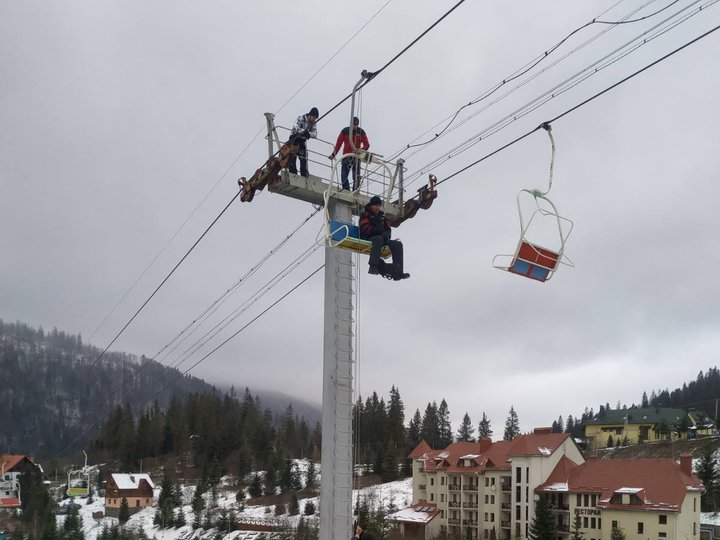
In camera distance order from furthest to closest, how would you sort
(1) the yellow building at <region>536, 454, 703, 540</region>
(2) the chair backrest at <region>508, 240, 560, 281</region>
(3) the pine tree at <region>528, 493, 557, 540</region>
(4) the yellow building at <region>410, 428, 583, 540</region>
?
(4) the yellow building at <region>410, 428, 583, 540</region>, (3) the pine tree at <region>528, 493, 557, 540</region>, (1) the yellow building at <region>536, 454, 703, 540</region>, (2) the chair backrest at <region>508, 240, 560, 281</region>

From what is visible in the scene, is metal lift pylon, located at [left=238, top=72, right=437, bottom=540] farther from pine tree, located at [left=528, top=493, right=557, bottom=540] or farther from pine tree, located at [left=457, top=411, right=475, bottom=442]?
pine tree, located at [left=457, top=411, right=475, bottom=442]

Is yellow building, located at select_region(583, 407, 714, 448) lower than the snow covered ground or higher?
higher

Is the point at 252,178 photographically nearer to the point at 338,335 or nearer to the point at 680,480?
the point at 338,335

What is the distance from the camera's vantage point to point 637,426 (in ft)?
404

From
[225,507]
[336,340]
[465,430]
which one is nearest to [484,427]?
[465,430]

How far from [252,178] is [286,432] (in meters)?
123

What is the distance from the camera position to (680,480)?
5350cm

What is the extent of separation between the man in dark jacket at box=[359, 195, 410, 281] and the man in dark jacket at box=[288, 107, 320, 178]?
6.05 feet

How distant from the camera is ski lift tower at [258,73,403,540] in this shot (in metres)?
15.2

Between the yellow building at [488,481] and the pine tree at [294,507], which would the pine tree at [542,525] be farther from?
the pine tree at [294,507]

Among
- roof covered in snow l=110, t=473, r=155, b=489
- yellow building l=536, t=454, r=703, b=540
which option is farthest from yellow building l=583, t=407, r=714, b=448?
roof covered in snow l=110, t=473, r=155, b=489

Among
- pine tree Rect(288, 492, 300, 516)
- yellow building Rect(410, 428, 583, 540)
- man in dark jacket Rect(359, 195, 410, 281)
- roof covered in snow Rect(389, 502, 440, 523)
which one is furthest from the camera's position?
pine tree Rect(288, 492, 300, 516)

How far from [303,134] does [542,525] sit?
4492 cm

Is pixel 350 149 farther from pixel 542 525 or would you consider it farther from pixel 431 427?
pixel 431 427
